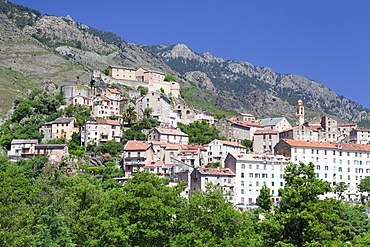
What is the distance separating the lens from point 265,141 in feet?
339

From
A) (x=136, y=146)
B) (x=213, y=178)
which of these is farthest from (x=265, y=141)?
(x=136, y=146)

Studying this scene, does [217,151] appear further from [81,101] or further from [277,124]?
[81,101]

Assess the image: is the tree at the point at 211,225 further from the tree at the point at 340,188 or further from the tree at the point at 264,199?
the tree at the point at 340,188

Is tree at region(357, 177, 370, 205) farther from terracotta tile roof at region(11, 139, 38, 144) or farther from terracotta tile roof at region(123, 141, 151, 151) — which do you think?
terracotta tile roof at region(11, 139, 38, 144)

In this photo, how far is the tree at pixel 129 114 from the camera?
351 ft

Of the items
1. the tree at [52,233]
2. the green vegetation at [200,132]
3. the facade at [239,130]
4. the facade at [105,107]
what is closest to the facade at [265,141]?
the facade at [239,130]

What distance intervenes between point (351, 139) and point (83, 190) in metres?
83.4

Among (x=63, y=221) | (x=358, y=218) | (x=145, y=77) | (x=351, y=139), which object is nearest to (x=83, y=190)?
(x=63, y=221)

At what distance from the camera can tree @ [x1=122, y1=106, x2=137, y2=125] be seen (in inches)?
4210

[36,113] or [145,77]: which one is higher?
[145,77]

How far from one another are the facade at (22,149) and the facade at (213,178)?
36449 millimetres

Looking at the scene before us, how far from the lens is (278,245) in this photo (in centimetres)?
3114

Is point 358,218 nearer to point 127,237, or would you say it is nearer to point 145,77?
point 127,237

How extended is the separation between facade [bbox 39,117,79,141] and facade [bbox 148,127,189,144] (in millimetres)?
18227
